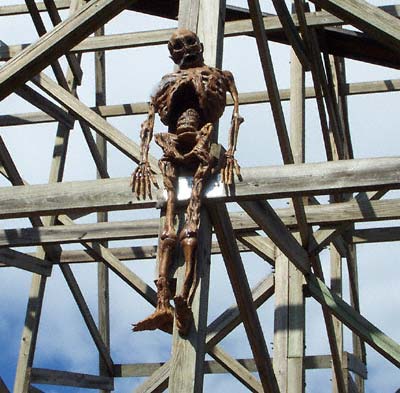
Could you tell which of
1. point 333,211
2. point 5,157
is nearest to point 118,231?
point 5,157

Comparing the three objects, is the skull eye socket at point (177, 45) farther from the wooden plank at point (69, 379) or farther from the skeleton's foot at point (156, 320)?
the wooden plank at point (69, 379)

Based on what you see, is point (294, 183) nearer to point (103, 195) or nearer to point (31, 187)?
point (103, 195)

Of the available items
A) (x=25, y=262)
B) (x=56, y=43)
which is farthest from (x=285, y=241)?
(x=25, y=262)

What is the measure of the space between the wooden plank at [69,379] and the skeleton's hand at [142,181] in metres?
4.15

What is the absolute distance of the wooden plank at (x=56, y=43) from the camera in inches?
233

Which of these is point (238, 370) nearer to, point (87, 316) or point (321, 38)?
point (87, 316)

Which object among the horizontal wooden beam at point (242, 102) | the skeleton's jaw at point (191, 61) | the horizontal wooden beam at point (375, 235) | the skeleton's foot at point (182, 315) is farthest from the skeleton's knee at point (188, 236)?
the horizontal wooden beam at point (242, 102)

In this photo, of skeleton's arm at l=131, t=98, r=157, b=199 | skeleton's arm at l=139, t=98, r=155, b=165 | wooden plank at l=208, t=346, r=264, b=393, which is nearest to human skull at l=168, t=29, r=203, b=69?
skeleton's arm at l=139, t=98, r=155, b=165

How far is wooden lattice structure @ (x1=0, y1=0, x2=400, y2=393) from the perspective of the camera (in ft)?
17.6

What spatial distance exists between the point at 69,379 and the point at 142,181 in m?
4.81

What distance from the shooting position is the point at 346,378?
8.49 m

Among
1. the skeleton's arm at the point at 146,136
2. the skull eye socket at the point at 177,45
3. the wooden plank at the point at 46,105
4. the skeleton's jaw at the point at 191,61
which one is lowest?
the skeleton's arm at the point at 146,136

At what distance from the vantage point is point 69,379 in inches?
389

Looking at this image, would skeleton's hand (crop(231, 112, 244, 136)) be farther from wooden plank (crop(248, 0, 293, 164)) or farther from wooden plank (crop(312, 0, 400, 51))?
wooden plank (crop(248, 0, 293, 164))
